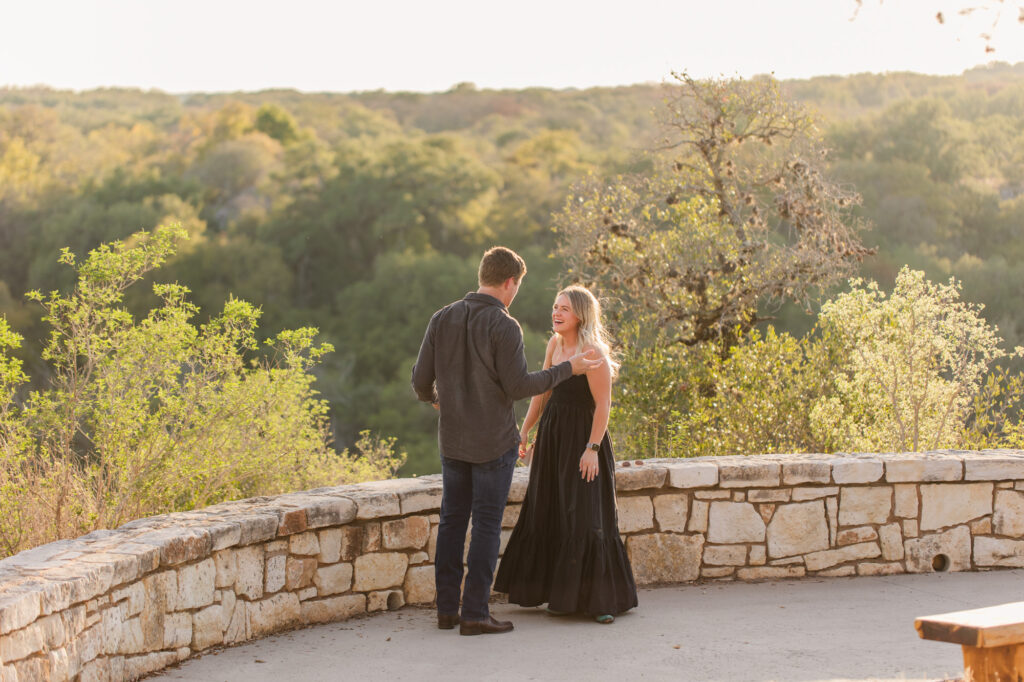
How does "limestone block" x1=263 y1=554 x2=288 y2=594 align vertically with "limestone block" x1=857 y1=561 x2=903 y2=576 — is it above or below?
above

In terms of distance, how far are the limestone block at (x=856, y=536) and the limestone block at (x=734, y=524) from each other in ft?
1.30

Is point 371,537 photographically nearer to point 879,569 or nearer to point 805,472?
point 805,472

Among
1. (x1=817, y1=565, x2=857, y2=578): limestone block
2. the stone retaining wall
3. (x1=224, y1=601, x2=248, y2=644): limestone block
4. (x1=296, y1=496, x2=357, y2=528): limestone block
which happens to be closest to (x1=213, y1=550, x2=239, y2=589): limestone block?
the stone retaining wall

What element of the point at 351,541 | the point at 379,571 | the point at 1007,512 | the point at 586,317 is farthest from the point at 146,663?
the point at 1007,512

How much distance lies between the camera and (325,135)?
5838cm

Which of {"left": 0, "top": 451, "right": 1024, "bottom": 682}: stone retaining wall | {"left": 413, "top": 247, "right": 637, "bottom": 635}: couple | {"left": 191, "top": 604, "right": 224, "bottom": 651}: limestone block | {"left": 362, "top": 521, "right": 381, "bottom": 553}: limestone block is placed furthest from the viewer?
{"left": 362, "top": 521, "right": 381, "bottom": 553}: limestone block

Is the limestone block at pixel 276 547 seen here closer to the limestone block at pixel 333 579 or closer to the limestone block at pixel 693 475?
the limestone block at pixel 333 579

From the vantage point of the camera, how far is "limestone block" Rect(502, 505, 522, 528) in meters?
4.91

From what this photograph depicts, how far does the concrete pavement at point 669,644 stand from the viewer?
385 cm

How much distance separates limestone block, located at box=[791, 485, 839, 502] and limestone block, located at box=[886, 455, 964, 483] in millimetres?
284

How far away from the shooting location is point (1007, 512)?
537 cm

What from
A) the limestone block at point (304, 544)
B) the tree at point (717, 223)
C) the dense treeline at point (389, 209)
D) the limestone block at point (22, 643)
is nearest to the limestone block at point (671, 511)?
the limestone block at point (304, 544)

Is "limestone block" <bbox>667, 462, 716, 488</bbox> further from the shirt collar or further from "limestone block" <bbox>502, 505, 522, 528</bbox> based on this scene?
the shirt collar

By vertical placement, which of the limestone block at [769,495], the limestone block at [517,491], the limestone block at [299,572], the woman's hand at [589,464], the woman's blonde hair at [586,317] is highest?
the woman's blonde hair at [586,317]
